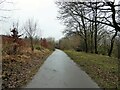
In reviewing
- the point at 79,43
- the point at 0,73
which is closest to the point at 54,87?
the point at 0,73

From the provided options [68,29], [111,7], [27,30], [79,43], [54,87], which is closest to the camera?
[54,87]

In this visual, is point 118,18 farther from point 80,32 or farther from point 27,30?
point 80,32

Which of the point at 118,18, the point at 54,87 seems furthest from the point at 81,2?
the point at 54,87

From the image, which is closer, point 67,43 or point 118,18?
point 118,18

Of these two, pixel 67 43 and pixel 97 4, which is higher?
pixel 97 4

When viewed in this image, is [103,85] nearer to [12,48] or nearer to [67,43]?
[12,48]

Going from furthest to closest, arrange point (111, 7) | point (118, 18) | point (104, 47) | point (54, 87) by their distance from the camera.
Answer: point (104, 47) < point (118, 18) < point (111, 7) < point (54, 87)

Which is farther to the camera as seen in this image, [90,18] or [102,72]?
[90,18]

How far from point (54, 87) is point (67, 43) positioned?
75392mm

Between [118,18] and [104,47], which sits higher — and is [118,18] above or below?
above

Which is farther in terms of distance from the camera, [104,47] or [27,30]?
[104,47]

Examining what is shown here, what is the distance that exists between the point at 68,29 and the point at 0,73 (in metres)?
41.5

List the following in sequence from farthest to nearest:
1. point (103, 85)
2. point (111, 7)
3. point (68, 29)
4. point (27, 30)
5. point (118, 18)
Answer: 1. point (68, 29)
2. point (27, 30)
3. point (118, 18)
4. point (111, 7)
5. point (103, 85)

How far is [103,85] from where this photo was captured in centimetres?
1088
